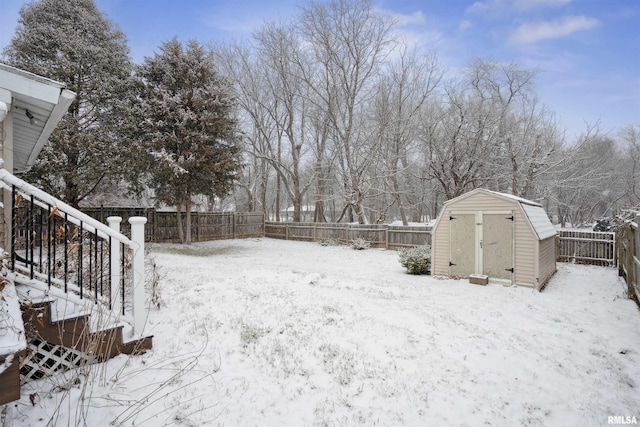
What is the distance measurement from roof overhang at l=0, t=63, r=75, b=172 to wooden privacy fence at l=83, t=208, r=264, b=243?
9.58m

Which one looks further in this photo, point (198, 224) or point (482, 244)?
point (198, 224)

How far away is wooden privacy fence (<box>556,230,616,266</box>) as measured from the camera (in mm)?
10859

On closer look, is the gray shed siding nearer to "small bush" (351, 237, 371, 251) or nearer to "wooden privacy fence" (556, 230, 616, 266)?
"wooden privacy fence" (556, 230, 616, 266)

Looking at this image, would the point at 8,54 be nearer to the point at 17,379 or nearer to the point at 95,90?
the point at 95,90

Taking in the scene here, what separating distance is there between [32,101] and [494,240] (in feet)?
29.5

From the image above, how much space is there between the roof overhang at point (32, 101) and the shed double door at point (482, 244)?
8252mm

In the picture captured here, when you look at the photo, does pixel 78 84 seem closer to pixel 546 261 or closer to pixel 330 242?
pixel 330 242

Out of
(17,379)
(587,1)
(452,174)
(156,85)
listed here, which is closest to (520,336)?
(587,1)

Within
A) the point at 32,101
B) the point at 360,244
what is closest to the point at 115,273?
the point at 32,101

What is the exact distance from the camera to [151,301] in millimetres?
4883

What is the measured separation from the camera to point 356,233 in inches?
650

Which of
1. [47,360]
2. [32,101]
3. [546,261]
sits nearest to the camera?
[47,360]

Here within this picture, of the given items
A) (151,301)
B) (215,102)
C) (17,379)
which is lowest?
(151,301)

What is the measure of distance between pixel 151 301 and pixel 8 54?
46.4 ft
